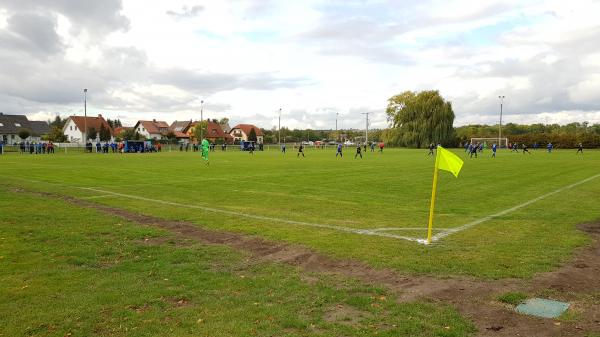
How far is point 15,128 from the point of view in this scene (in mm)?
96812

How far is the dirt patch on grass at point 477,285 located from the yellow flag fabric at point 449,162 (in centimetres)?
226

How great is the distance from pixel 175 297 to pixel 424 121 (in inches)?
3441

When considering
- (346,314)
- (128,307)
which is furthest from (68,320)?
(346,314)

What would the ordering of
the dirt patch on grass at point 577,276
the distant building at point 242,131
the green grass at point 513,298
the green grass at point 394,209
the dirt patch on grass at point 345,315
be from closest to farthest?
the dirt patch on grass at point 345,315 < the green grass at point 513,298 < the dirt patch on grass at point 577,276 < the green grass at point 394,209 < the distant building at point 242,131

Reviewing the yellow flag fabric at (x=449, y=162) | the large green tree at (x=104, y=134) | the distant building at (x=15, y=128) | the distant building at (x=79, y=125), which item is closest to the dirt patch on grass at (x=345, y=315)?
the yellow flag fabric at (x=449, y=162)

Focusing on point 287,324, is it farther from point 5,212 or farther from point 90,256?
point 5,212

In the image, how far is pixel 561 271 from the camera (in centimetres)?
648

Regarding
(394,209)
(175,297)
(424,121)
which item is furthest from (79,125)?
(175,297)

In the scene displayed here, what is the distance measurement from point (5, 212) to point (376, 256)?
31.3 ft

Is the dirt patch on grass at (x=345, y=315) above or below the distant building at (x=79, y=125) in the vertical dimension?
below

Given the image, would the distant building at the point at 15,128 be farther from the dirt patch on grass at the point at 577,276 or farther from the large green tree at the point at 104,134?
the dirt patch on grass at the point at 577,276

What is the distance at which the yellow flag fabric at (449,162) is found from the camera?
312 inches

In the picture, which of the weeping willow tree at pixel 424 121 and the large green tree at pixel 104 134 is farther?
the large green tree at pixel 104 134

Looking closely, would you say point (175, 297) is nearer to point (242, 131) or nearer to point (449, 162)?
point (449, 162)
